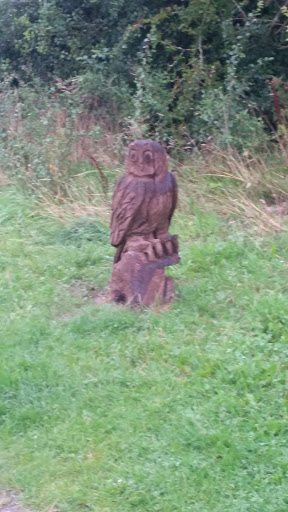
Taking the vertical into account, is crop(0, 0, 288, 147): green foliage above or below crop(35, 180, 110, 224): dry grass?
above

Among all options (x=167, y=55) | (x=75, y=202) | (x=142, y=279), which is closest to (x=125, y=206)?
(x=142, y=279)

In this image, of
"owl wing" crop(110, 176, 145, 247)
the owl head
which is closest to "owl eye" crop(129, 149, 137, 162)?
the owl head

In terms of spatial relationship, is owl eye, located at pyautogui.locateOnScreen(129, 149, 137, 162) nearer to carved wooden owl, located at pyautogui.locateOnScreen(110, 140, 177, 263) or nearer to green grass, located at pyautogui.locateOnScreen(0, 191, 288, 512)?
carved wooden owl, located at pyautogui.locateOnScreen(110, 140, 177, 263)

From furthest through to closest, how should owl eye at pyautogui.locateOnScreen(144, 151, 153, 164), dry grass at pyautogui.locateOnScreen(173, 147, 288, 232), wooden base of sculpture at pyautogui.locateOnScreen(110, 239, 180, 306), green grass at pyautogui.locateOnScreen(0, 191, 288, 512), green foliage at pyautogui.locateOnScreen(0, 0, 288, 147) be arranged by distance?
green foliage at pyautogui.locateOnScreen(0, 0, 288, 147) < dry grass at pyautogui.locateOnScreen(173, 147, 288, 232) < wooden base of sculpture at pyautogui.locateOnScreen(110, 239, 180, 306) < owl eye at pyautogui.locateOnScreen(144, 151, 153, 164) < green grass at pyautogui.locateOnScreen(0, 191, 288, 512)

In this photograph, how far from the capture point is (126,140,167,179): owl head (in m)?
5.78

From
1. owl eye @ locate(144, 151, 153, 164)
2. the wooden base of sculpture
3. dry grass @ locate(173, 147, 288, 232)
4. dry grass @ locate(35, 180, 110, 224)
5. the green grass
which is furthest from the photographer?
dry grass @ locate(35, 180, 110, 224)

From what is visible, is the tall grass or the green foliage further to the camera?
→ the green foliage

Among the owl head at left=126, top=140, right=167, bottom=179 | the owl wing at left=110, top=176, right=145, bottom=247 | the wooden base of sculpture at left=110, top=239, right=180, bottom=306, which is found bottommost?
the wooden base of sculpture at left=110, top=239, right=180, bottom=306

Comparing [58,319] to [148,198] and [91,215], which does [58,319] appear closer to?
[148,198]

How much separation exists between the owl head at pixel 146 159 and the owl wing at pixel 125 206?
106mm

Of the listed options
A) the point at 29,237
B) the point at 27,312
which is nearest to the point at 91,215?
the point at 29,237

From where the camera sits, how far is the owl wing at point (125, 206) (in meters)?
5.81

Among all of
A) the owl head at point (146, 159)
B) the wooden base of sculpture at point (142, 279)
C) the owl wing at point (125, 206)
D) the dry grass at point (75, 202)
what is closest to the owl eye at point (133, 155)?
the owl head at point (146, 159)

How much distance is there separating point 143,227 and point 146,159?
22.6 inches
